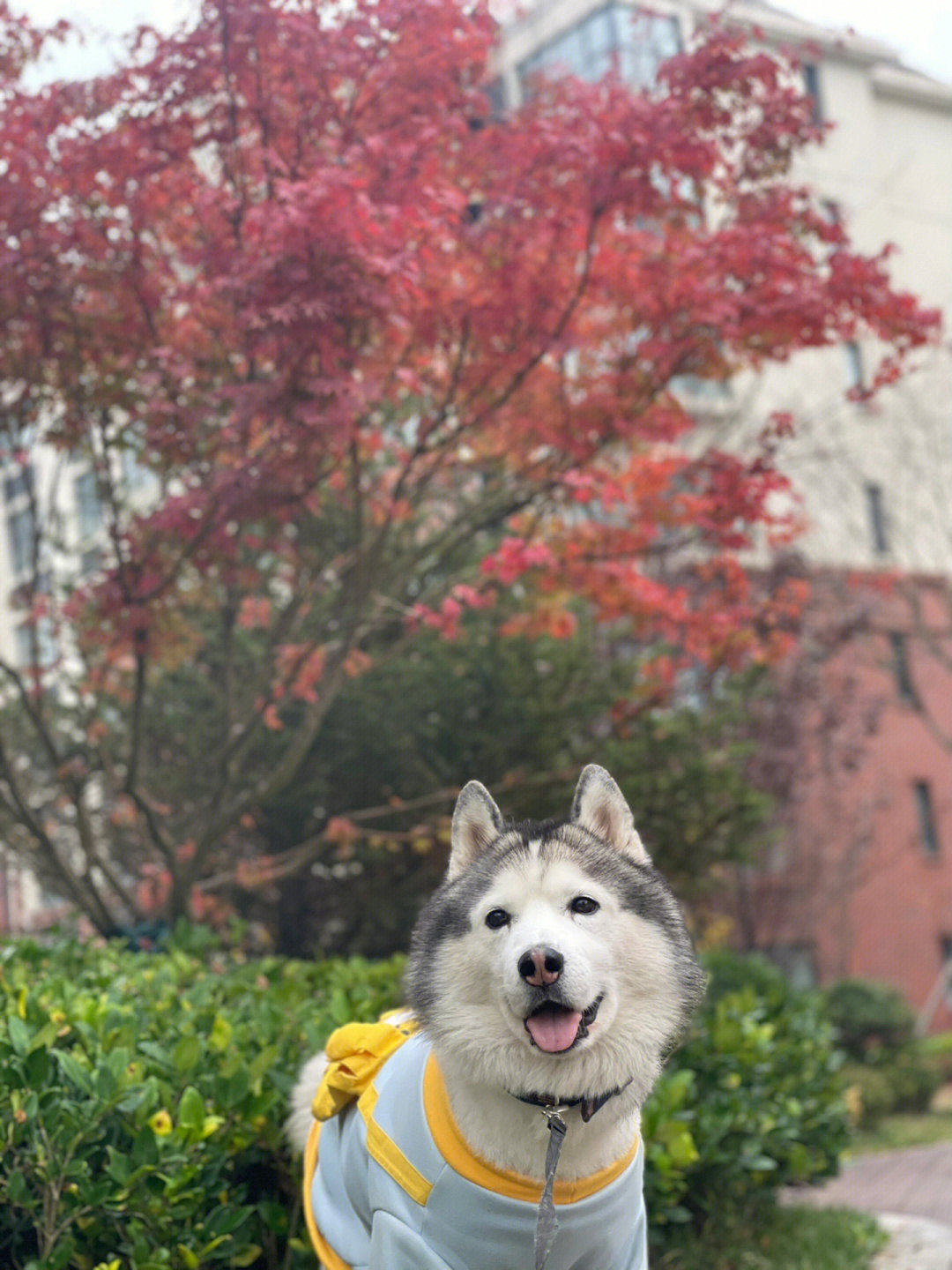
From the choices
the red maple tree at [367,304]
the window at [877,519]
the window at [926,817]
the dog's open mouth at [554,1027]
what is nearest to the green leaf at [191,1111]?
the dog's open mouth at [554,1027]

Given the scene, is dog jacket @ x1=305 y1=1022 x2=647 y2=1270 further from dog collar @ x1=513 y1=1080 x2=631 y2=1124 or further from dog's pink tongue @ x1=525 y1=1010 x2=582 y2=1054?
dog's pink tongue @ x1=525 y1=1010 x2=582 y2=1054

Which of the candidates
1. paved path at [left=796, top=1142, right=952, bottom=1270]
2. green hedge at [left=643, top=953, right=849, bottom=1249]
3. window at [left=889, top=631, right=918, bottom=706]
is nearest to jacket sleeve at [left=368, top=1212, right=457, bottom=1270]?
green hedge at [left=643, top=953, right=849, bottom=1249]

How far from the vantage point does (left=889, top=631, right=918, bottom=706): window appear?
2062 centimetres

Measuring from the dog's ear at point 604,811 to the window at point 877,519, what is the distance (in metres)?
15.2

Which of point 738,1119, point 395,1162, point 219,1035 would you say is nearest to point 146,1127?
point 219,1035

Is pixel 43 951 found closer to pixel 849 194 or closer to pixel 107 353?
pixel 107 353

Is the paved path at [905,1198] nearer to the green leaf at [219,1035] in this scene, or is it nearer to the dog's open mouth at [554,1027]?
the green leaf at [219,1035]

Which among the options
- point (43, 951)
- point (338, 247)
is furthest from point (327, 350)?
point (43, 951)

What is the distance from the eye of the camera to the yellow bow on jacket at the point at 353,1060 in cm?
330

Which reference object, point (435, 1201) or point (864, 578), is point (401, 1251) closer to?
point (435, 1201)

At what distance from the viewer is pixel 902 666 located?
21750 mm

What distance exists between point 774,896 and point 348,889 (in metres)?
10.1

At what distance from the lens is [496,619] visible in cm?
934

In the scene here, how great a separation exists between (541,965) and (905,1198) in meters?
7.21
